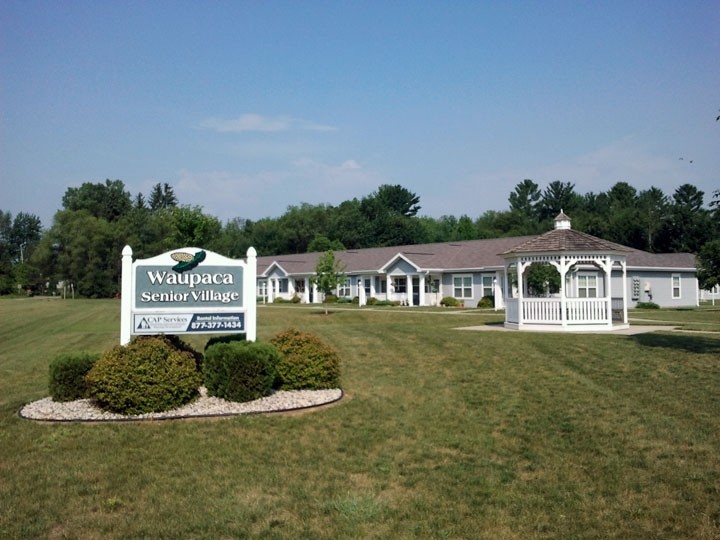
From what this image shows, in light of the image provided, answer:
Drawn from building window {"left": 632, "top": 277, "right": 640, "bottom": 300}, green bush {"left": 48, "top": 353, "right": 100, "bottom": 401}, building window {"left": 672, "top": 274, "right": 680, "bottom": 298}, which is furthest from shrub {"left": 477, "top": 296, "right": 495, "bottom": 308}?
green bush {"left": 48, "top": 353, "right": 100, "bottom": 401}

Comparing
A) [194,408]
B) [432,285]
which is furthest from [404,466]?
[432,285]

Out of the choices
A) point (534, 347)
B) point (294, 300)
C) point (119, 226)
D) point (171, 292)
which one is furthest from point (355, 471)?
point (119, 226)

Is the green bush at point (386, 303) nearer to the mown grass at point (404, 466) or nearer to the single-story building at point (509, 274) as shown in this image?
the single-story building at point (509, 274)

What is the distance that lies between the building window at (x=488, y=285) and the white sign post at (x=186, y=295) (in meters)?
30.7

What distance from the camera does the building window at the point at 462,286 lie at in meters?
41.6

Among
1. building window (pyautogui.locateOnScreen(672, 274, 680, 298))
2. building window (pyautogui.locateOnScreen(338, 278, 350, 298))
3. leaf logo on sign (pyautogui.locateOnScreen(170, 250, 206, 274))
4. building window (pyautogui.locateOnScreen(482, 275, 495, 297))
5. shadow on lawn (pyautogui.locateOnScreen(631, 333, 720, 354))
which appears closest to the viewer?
leaf logo on sign (pyautogui.locateOnScreen(170, 250, 206, 274))

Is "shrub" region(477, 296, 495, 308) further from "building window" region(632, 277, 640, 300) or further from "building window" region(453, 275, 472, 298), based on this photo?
"building window" region(632, 277, 640, 300)

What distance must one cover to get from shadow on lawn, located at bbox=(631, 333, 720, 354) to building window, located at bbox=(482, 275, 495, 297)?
20451 millimetres

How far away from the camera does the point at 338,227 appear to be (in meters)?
84.9

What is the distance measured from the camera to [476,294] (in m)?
41.1

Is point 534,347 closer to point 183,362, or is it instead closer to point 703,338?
point 703,338

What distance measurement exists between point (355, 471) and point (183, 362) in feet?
12.6

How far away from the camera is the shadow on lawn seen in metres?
15.3

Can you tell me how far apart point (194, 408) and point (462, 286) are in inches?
1341
